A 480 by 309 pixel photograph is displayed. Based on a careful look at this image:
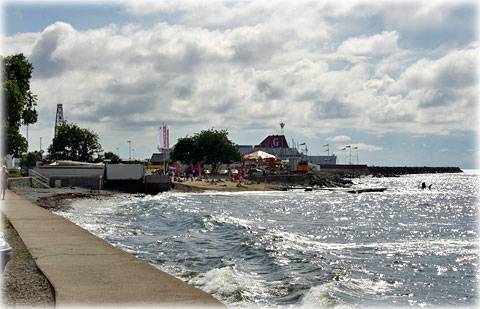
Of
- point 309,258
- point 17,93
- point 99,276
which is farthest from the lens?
point 17,93

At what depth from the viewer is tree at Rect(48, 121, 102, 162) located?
301 ft

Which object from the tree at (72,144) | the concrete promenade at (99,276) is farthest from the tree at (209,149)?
the concrete promenade at (99,276)

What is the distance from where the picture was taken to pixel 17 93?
3600 centimetres

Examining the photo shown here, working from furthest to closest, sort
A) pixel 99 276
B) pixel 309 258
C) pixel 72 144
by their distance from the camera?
pixel 72 144
pixel 309 258
pixel 99 276

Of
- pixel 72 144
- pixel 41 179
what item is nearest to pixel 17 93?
pixel 41 179

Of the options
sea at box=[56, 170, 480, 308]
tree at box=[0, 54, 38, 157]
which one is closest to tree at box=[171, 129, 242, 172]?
tree at box=[0, 54, 38, 157]

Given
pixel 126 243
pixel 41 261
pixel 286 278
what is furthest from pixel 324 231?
pixel 41 261

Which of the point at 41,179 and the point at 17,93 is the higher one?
the point at 17,93

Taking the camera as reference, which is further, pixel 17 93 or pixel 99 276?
pixel 17 93

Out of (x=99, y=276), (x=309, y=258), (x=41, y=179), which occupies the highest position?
(x=41, y=179)

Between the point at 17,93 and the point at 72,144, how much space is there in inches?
2285

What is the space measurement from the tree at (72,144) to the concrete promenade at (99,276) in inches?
3178

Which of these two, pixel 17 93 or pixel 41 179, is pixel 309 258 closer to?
pixel 17 93

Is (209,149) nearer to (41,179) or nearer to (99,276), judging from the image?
(41,179)
